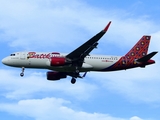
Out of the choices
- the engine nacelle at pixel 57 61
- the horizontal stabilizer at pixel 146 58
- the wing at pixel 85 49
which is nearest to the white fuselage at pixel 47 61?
the engine nacelle at pixel 57 61

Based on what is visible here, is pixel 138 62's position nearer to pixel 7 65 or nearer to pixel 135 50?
pixel 135 50

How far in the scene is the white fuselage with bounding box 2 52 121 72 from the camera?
7819cm

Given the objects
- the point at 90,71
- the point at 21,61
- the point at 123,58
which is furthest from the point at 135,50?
the point at 21,61

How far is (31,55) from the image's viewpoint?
7862cm

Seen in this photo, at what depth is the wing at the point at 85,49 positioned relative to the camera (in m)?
72.0

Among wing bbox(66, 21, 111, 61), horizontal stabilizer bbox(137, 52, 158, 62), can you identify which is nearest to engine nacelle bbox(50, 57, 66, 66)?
wing bbox(66, 21, 111, 61)

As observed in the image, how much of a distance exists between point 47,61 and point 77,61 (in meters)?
4.80

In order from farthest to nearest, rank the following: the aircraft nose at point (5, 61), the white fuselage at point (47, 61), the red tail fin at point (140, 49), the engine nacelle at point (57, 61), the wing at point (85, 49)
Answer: the red tail fin at point (140, 49) < the aircraft nose at point (5, 61) < the white fuselage at point (47, 61) < the engine nacelle at point (57, 61) < the wing at point (85, 49)

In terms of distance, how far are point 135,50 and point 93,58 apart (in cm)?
853

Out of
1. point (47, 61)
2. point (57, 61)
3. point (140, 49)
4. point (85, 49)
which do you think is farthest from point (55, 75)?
point (140, 49)

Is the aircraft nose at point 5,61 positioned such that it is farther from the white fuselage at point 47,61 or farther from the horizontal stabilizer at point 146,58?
the horizontal stabilizer at point 146,58

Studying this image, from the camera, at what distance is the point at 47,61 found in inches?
3066

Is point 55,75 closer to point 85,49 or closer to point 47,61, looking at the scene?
point 47,61

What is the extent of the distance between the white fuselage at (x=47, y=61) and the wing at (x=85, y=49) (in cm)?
172
